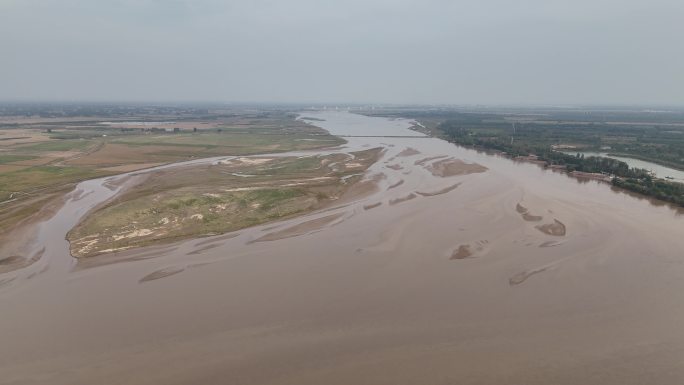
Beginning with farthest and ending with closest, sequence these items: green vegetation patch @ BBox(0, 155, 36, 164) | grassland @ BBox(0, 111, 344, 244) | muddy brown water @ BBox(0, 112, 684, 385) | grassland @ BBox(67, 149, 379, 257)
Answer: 1. green vegetation patch @ BBox(0, 155, 36, 164)
2. grassland @ BBox(0, 111, 344, 244)
3. grassland @ BBox(67, 149, 379, 257)
4. muddy brown water @ BBox(0, 112, 684, 385)

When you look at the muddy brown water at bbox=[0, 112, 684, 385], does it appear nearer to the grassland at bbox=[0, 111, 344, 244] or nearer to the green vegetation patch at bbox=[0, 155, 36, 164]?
the grassland at bbox=[0, 111, 344, 244]

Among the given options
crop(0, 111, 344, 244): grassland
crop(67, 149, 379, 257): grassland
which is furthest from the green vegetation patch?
crop(67, 149, 379, 257): grassland

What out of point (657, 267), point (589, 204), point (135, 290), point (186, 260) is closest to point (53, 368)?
point (135, 290)

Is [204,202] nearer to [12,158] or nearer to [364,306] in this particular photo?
[364,306]

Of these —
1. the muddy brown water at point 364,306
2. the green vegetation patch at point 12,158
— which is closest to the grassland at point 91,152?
the green vegetation patch at point 12,158

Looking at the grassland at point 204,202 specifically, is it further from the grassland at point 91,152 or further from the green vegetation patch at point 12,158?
the green vegetation patch at point 12,158
